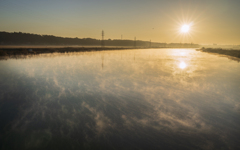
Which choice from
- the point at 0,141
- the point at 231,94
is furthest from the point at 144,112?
the point at 231,94

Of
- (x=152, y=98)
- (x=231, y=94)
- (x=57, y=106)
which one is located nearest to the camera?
(x=57, y=106)

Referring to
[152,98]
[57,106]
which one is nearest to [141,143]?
[152,98]

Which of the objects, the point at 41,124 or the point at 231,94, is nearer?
the point at 41,124

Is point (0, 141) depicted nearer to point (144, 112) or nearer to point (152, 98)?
point (144, 112)

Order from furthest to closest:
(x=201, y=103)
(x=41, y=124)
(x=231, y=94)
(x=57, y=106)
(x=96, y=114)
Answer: (x=231, y=94), (x=201, y=103), (x=57, y=106), (x=96, y=114), (x=41, y=124)

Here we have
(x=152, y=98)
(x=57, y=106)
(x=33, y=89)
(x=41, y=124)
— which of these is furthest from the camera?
(x=33, y=89)

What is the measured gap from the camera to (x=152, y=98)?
363 inches

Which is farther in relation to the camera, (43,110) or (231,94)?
(231,94)

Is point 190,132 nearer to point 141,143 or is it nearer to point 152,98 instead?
point 141,143

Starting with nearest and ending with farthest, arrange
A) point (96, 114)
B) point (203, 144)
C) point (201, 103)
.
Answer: point (203, 144) < point (96, 114) < point (201, 103)

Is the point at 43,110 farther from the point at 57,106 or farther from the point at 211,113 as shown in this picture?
the point at 211,113

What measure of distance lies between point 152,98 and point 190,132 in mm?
3765

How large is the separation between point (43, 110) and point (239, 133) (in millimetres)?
8997

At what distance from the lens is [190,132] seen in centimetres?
559
